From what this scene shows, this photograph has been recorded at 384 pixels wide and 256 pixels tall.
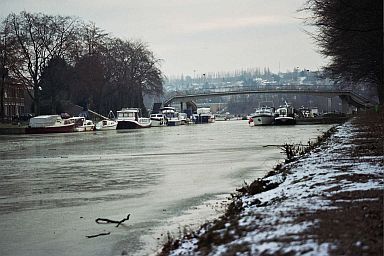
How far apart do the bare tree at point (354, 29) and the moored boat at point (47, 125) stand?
5187cm

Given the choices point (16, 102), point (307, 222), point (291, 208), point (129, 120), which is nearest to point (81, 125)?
point (129, 120)

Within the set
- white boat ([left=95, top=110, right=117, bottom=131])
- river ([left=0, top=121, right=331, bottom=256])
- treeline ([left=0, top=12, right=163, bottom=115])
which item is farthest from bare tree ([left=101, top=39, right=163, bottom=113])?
river ([left=0, top=121, right=331, bottom=256])

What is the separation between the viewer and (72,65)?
10575 cm

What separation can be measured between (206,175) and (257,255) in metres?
15.3

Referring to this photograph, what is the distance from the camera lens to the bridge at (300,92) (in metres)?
127

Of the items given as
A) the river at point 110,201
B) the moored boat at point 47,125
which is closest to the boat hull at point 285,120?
the moored boat at point 47,125

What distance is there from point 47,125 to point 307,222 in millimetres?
79593

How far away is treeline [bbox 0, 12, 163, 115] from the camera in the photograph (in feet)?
310

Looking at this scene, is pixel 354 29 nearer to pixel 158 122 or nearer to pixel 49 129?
pixel 49 129

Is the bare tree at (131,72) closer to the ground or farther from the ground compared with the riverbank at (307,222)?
farther from the ground

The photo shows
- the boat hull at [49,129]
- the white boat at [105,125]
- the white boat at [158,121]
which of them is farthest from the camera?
the white boat at [158,121]

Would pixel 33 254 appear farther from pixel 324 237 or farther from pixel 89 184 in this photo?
pixel 89 184

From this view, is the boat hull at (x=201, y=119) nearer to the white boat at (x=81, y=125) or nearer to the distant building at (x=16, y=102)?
the distant building at (x=16, y=102)

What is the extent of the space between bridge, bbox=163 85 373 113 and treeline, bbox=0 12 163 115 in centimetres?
2987
